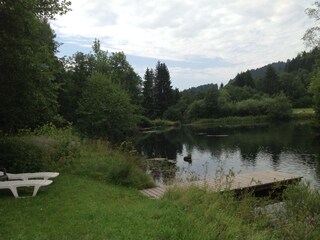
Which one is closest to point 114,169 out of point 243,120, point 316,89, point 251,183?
point 251,183

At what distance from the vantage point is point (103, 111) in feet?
A: 134

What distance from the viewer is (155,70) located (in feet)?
329

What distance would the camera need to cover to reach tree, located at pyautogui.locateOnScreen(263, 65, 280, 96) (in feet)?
345

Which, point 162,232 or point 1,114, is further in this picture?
point 1,114

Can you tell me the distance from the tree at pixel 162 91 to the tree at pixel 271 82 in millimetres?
30348

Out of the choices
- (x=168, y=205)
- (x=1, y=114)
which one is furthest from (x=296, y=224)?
(x=1, y=114)

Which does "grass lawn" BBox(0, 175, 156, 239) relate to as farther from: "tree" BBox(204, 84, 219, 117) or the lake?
"tree" BBox(204, 84, 219, 117)

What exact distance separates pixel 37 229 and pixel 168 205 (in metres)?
3.04

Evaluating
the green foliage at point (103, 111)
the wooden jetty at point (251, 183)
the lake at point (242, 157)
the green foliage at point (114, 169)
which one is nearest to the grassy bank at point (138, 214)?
the green foliage at point (114, 169)

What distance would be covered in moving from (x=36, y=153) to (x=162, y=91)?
85.2m

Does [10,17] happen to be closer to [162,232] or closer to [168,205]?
[168,205]

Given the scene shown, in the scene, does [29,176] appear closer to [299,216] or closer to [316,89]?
[299,216]

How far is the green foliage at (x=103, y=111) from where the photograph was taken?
4053 centimetres

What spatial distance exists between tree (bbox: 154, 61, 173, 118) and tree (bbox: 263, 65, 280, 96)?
3035 centimetres
